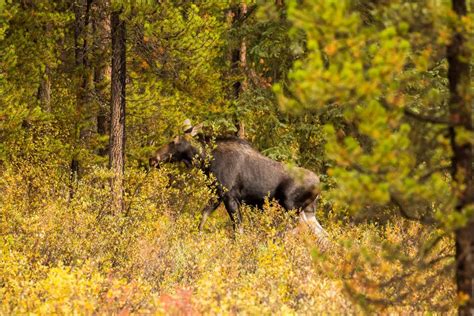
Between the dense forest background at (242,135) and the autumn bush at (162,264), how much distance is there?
0.17ft

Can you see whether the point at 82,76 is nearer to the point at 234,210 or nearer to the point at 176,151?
the point at 176,151

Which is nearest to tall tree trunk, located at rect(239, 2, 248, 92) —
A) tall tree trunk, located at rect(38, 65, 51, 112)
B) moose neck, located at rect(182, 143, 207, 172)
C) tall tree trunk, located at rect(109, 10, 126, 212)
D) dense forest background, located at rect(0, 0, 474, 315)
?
dense forest background, located at rect(0, 0, 474, 315)

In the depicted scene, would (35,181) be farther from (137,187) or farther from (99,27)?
(99,27)

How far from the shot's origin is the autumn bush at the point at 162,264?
22.1 feet

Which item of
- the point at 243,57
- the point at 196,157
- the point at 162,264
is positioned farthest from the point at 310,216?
the point at 162,264

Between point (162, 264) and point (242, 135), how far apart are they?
9.11 m

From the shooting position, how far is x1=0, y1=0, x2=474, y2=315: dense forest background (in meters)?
4.75

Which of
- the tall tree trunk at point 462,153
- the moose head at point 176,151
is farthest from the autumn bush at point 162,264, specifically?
the moose head at point 176,151

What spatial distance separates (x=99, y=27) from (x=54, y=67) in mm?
1346

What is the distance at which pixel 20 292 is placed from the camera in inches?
314

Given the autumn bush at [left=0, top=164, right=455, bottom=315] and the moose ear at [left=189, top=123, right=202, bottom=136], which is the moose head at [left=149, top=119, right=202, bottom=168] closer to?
the moose ear at [left=189, top=123, right=202, bottom=136]

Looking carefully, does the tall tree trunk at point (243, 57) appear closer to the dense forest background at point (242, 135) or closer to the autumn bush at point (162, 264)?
the dense forest background at point (242, 135)

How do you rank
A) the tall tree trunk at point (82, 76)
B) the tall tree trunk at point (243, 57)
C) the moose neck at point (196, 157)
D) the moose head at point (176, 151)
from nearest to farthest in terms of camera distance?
1. the moose neck at point (196, 157)
2. the moose head at point (176, 151)
3. the tall tree trunk at point (82, 76)
4. the tall tree trunk at point (243, 57)

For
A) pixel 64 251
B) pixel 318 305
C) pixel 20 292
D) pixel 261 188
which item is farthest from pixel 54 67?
pixel 318 305
